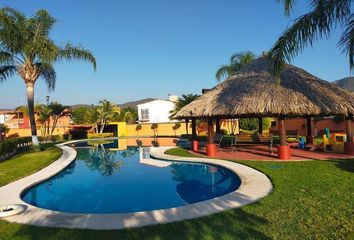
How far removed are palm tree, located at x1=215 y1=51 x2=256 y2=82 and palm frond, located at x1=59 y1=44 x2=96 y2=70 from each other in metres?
15.3

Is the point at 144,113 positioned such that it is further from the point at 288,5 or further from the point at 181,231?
the point at 181,231

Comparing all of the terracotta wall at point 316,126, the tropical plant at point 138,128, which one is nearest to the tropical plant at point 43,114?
the tropical plant at point 138,128

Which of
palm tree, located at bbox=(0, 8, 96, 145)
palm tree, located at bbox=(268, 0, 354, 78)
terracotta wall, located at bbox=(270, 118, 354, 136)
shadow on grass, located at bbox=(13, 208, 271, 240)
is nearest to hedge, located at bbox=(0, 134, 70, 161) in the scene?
palm tree, located at bbox=(0, 8, 96, 145)

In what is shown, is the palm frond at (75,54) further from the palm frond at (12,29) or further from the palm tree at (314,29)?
the palm tree at (314,29)

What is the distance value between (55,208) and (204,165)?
24.7ft

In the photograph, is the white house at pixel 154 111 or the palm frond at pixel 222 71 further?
the white house at pixel 154 111

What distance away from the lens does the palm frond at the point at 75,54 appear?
21.6 meters

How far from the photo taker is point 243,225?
633cm

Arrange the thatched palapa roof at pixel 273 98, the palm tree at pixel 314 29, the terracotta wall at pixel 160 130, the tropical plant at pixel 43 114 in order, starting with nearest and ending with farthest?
the palm tree at pixel 314 29 < the thatched palapa roof at pixel 273 98 < the tropical plant at pixel 43 114 < the terracotta wall at pixel 160 130

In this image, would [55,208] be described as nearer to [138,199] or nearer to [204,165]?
[138,199]

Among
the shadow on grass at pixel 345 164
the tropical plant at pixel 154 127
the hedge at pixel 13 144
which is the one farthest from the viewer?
the tropical plant at pixel 154 127

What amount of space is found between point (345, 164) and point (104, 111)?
1381 inches

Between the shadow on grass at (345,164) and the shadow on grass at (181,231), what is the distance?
6.64m

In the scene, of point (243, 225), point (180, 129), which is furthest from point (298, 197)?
point (180, 129)
